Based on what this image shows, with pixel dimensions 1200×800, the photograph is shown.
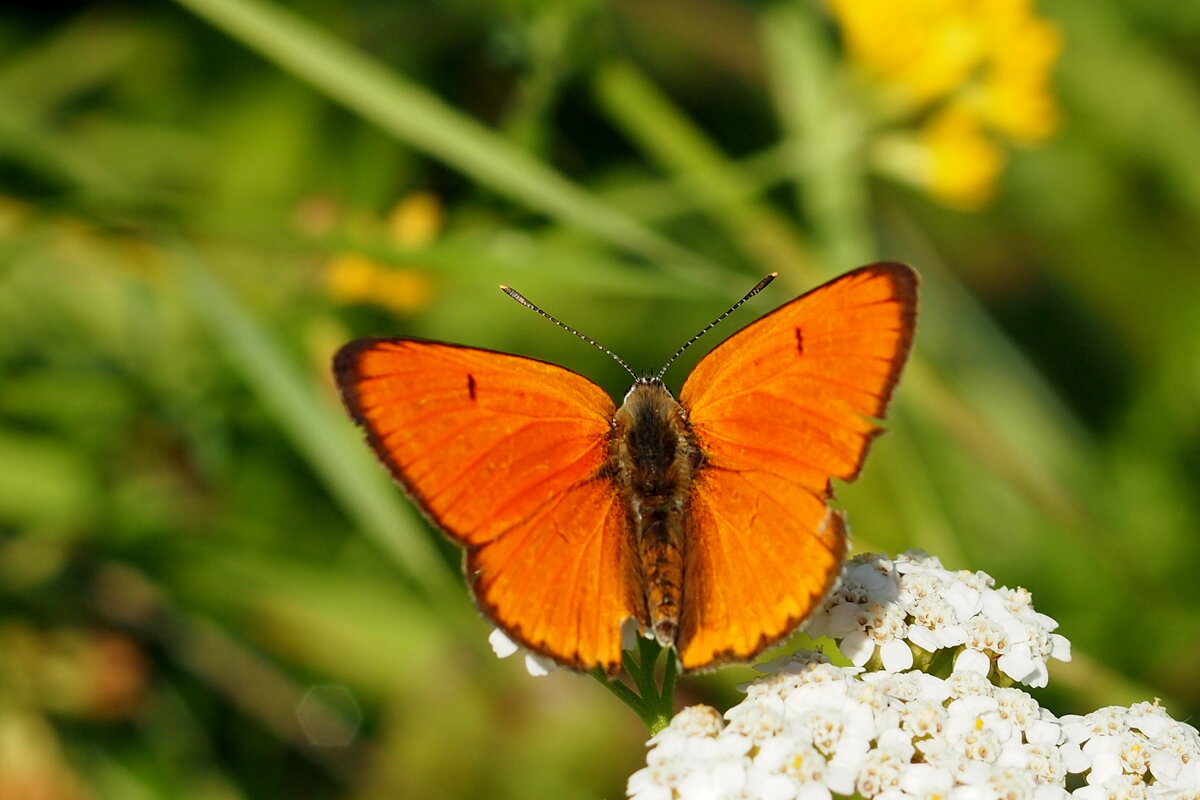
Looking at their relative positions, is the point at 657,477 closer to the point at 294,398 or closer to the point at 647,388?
the point at 647,388

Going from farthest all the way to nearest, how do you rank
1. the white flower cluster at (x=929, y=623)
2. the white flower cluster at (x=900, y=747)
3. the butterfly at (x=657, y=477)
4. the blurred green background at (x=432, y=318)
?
the blurred green background at (x=432, y=318) → the white flower cluster at (x=929, y=623) → the butterfly at (x=657, y=477) → the white flower cluster at (x=900, y=747)

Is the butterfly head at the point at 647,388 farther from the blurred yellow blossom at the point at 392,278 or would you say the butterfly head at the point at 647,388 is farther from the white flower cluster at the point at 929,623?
the blurred yellow blossom at the point at 392,278

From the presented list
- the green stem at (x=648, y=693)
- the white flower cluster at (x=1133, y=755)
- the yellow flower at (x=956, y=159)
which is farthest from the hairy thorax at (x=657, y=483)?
the yellow flower at (x=956, y=159)

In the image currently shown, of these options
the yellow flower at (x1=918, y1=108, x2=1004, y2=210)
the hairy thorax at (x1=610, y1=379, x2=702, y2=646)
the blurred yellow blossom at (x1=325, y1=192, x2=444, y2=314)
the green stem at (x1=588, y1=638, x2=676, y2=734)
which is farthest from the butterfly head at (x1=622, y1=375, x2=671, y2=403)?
the yellow flower at (x1=918, y1=108, x2=1004, y2=210)

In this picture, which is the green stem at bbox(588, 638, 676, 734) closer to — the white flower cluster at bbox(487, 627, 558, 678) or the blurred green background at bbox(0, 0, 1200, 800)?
the white flower cluster at bbox(487, 627, 558, 678)

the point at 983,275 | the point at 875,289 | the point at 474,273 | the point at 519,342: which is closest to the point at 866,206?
the point at 983,275
